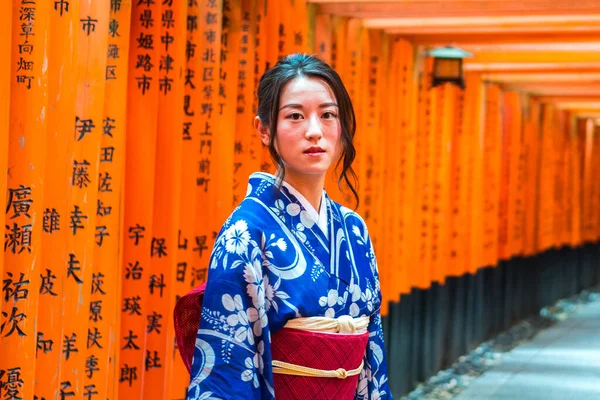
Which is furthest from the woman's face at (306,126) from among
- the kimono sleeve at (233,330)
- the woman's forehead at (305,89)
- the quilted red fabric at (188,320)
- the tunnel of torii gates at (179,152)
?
the tunnel of torii gates at (179,152)

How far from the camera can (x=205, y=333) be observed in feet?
9.89

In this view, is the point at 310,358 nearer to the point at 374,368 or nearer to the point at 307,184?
the point at 374,368

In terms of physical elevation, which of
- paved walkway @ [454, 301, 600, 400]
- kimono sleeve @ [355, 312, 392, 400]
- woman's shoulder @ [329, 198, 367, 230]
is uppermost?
woman's shoulder @ [329, 198, 367, 230]

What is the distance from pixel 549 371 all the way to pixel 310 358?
10.5m

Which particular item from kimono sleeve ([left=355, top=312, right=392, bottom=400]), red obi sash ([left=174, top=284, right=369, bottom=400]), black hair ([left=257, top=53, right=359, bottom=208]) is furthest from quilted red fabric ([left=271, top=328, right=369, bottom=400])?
black hair ([left=257, top=53, right=359, bottom=208])

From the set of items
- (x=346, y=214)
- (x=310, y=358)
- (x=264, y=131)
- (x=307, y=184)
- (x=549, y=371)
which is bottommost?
(x=549, y=371)

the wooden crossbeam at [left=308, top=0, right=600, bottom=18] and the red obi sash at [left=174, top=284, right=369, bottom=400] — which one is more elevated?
the wooden crossbeam at [left=308, top=0, right=600, bottom=18]

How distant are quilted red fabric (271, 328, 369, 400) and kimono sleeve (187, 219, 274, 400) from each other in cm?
6

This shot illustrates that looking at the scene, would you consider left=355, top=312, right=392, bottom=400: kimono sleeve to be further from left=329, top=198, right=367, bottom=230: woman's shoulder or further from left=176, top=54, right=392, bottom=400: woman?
left=329, top=198, right=367, bottom=230: woman's shoulder

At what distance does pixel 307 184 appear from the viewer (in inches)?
129

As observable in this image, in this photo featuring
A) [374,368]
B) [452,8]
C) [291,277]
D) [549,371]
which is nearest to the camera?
[291,277]

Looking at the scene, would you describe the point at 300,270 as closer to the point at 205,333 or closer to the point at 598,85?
the point at 205,333

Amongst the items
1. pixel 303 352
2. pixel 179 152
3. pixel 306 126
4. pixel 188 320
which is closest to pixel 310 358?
pixel 303 352

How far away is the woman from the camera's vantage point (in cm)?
298
